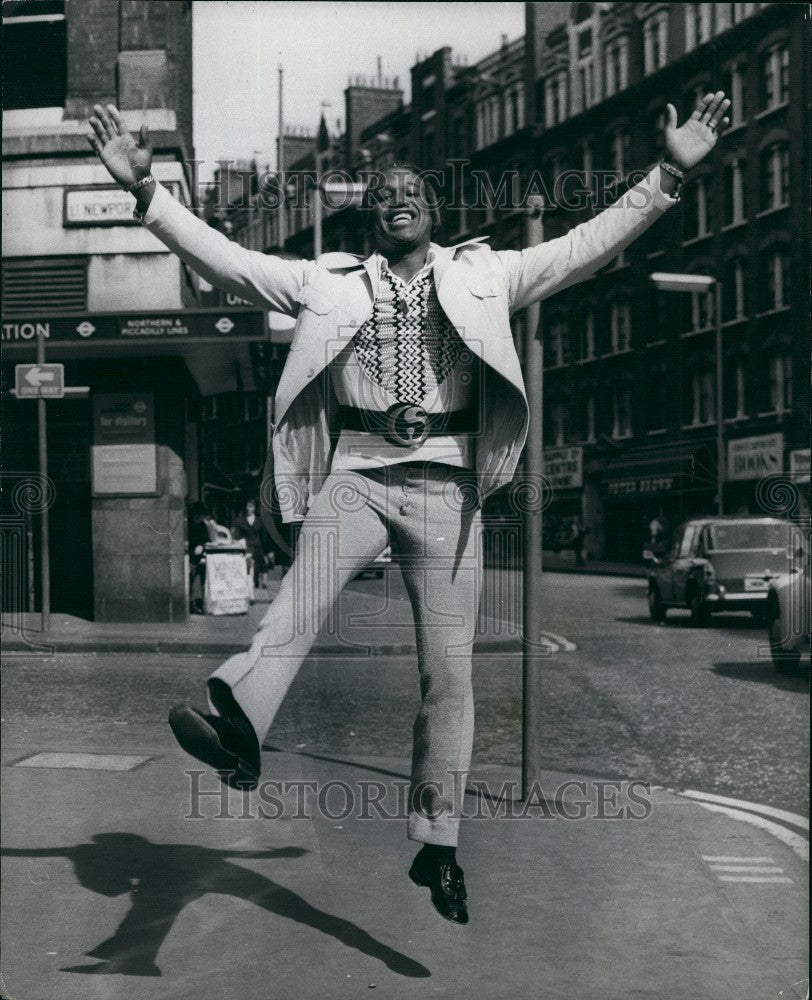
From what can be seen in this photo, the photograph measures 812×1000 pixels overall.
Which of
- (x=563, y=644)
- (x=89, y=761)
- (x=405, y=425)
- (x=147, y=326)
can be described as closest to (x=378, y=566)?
(x=405, y=425)

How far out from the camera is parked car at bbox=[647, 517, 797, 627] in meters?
3.85

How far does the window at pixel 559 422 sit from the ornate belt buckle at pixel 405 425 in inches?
32.0

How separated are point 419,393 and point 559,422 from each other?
87 cm

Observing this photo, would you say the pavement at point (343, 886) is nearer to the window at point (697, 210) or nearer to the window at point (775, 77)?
the window at point (697, 210)

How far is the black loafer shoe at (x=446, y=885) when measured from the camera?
3.19 m

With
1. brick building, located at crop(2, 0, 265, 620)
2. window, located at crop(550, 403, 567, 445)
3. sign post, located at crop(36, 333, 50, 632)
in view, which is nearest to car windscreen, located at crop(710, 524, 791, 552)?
window, located at crop(550, 403, 567, 445)

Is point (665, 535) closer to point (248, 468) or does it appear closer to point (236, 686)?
point (248, 468)

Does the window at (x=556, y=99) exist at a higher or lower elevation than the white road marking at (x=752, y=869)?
higher

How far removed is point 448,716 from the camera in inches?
124

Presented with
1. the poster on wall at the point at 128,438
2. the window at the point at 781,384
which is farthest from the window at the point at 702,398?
the poster on wall at the point at 128,438

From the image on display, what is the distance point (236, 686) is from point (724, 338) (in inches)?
62.8

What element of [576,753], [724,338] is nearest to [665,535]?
[724,338]

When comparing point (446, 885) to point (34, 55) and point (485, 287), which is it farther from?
point (34, 55)

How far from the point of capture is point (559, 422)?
390 cm
